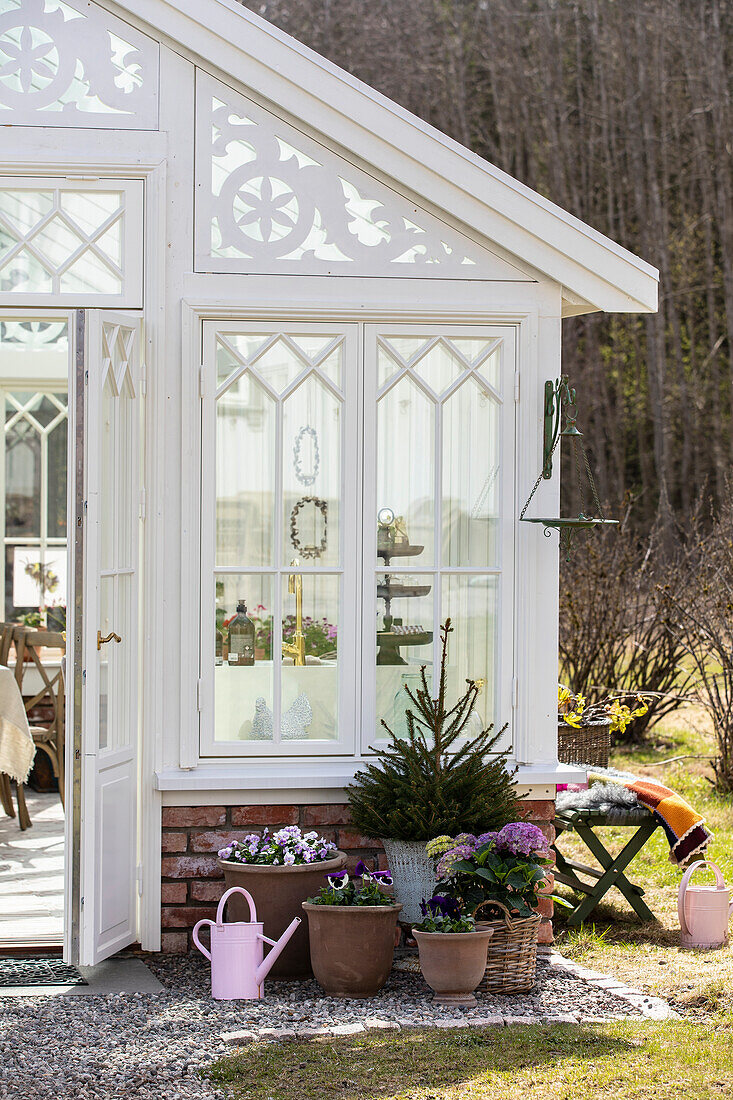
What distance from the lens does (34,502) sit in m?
9.26

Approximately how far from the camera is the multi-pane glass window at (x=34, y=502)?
9094mm

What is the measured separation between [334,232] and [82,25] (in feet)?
4.05

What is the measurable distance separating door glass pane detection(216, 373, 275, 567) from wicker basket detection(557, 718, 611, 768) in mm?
2048

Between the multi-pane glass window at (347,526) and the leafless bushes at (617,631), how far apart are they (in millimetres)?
4773

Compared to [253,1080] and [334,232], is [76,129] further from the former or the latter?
[253,1080]

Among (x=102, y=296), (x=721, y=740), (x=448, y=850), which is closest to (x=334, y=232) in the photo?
(x=102, y=296)

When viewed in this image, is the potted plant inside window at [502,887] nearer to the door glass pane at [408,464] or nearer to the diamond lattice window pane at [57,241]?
the door glass pane at [408,464]

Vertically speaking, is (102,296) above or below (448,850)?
above

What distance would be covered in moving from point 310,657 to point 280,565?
381 millimetres

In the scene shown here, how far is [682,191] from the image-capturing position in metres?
18.5

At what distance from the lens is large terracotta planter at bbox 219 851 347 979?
4.47 meters

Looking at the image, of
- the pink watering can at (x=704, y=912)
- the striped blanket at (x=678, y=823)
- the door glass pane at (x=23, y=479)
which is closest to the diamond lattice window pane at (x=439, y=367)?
the striped blanket at (x=678, y=823)

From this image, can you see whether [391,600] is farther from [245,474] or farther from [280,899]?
[280,899]

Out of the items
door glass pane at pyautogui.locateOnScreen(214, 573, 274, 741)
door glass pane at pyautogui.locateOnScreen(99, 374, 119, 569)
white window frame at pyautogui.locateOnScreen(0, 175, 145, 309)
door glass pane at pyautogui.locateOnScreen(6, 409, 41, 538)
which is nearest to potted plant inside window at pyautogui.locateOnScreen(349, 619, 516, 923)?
door glass pane at pyautogui.locateOnScreen(214, 573, 274, 741)
